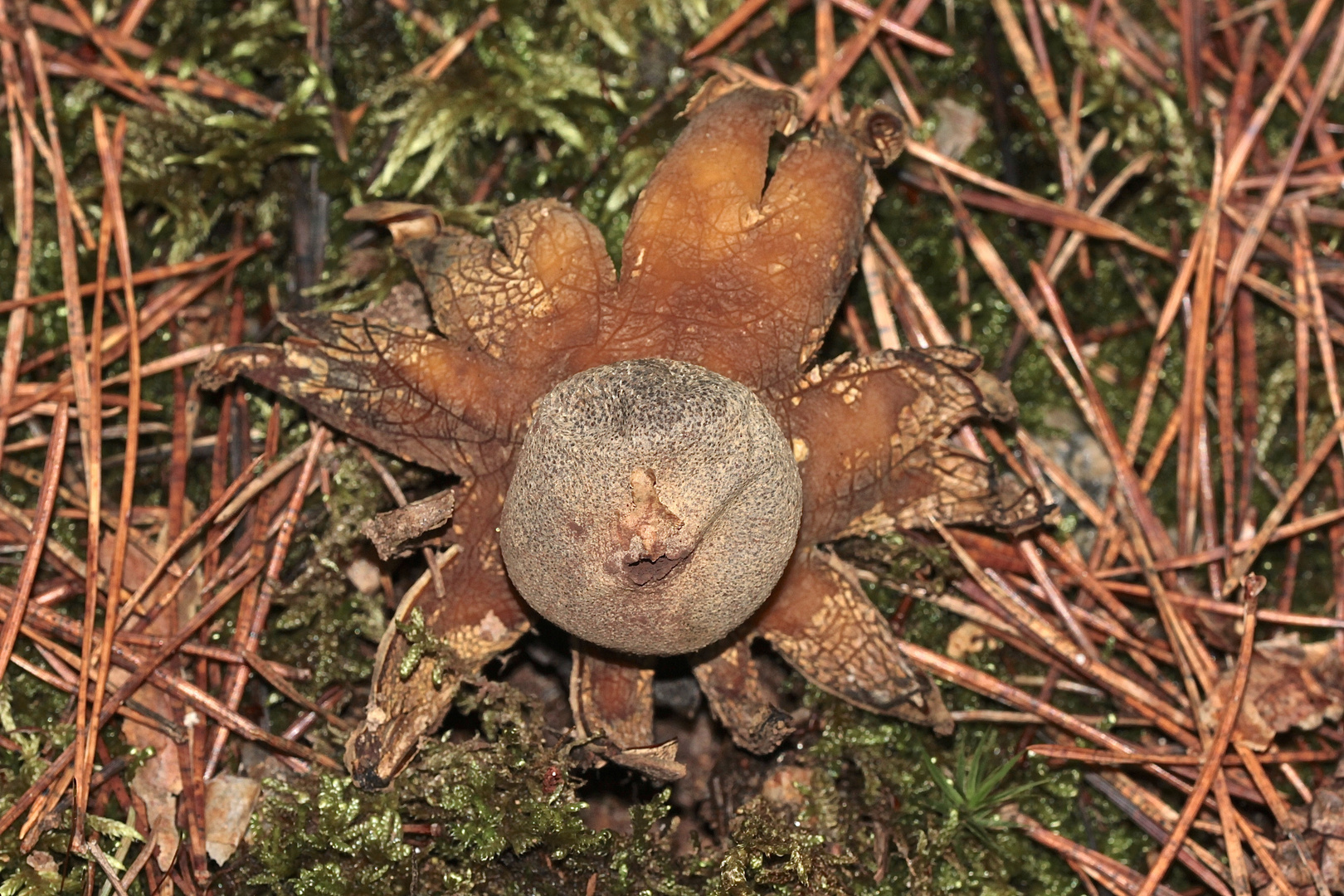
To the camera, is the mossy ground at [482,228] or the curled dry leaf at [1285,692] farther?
the curled dry leaf at [1285,692]

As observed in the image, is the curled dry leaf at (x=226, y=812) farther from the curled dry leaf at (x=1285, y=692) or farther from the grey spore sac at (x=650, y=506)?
the curled dry leaf at (x=1285, y=692)

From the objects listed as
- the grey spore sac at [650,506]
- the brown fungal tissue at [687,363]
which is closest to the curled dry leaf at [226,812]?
the brown fungal tissue at [687,363]

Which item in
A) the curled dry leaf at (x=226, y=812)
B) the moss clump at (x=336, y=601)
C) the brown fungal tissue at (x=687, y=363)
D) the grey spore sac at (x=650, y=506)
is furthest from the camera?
the moss clump at (x=336, y=601)

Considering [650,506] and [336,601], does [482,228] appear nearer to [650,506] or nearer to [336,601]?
[336,601]

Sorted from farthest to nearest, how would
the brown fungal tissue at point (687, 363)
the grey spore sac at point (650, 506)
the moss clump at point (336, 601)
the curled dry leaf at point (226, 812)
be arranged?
the moss clump at point (336, 601) → the curled dry leaf at point (226, 812) → the brown fungal tissue at point (687, 363) → the grey spore sac at point (650, 506)

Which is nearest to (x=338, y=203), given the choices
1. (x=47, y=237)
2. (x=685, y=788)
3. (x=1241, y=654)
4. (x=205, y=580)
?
(x=47, y=237)

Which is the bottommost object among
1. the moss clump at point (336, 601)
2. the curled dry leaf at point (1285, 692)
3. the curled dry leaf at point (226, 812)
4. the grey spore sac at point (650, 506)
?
the curled dry leaf at point (1285, 692)

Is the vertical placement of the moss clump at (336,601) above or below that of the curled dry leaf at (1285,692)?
above

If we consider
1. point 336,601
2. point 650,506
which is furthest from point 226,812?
point 650,506
